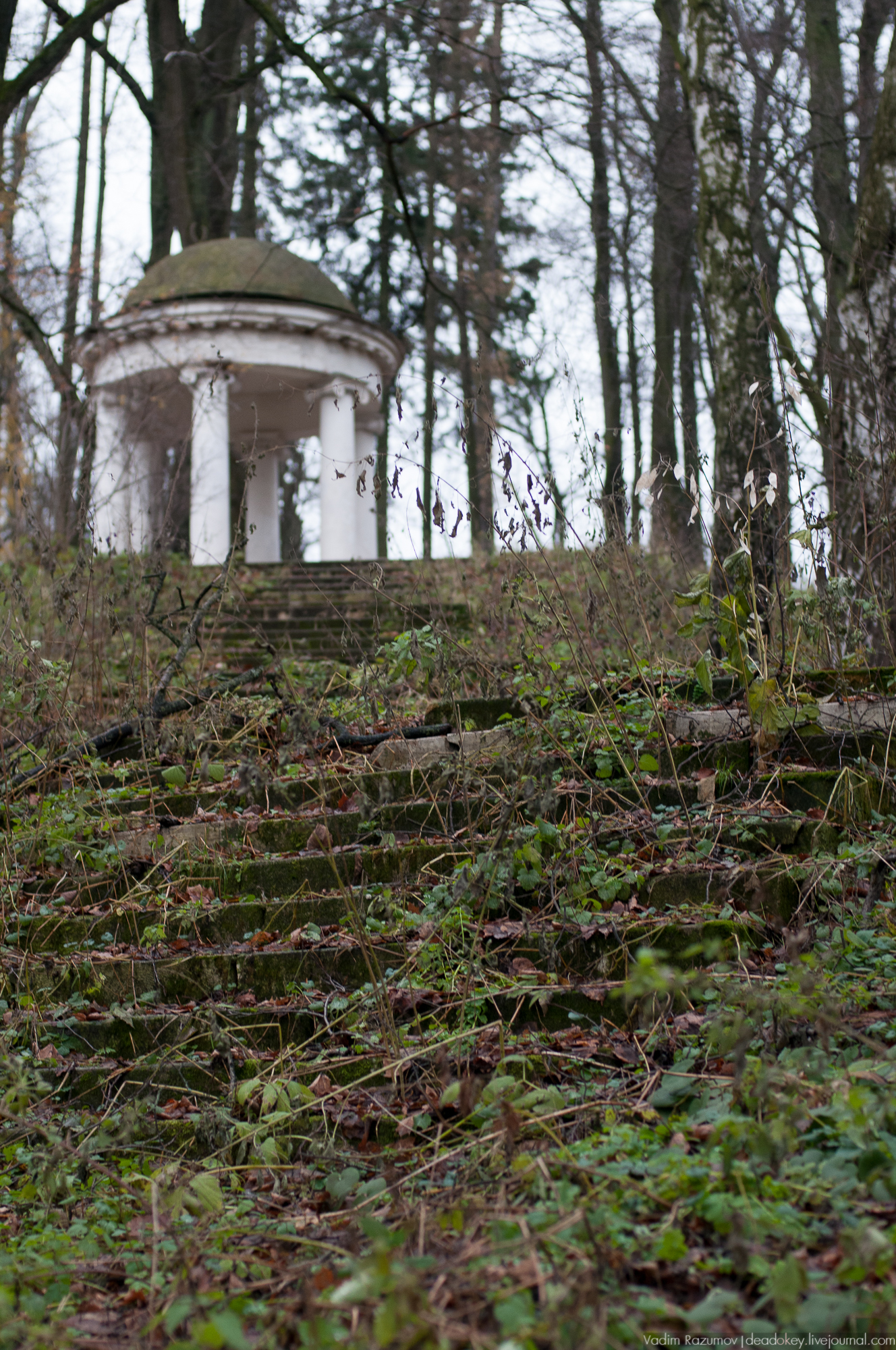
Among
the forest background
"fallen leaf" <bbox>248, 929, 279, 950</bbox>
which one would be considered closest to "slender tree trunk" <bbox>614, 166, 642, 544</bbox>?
the forest background

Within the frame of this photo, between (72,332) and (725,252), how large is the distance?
8.95m

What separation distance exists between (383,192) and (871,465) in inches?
694

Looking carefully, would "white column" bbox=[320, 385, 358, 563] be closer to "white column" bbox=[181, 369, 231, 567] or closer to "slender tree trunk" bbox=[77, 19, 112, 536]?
"white column" bbox=[181, 369, 231, 567]

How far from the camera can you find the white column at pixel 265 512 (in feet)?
51.7

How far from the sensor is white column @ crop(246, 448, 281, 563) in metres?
15.8

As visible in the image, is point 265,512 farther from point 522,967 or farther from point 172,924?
point 522,967

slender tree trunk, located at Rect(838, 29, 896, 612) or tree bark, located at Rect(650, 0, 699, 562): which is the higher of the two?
tree bark, located at Rect(650, 0, 699, 562)

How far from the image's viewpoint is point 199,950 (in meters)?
3.62

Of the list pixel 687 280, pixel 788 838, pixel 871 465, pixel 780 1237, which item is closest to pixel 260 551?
pixel 687 280

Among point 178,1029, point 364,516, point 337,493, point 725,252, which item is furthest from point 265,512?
point 178,1029

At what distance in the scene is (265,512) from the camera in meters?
16.2

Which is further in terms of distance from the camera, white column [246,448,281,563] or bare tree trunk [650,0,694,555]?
white column [246,448,281,563]

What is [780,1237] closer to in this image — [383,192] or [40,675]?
[40,675]

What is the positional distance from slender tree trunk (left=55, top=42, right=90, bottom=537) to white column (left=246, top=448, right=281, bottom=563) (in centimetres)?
330
